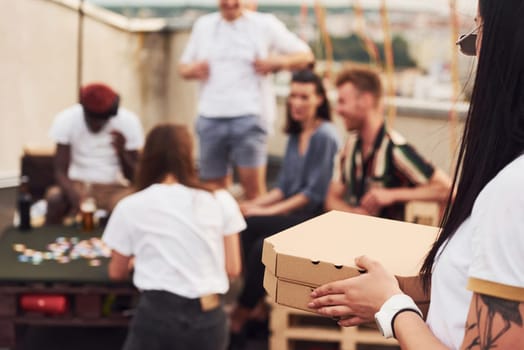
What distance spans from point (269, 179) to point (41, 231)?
351 centimetres

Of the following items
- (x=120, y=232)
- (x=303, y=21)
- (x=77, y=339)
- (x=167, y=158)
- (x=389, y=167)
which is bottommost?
(x=77, y=339)

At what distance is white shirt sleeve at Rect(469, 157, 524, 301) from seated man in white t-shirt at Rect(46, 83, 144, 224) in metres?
3.69

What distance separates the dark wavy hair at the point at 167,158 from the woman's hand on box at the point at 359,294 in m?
1.62

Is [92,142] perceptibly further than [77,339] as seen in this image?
Yes

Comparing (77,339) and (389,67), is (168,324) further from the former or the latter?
(389,67)

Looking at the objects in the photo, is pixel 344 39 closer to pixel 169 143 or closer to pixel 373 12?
pixel 373 12

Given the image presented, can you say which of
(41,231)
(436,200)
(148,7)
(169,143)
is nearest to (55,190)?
(41,231)

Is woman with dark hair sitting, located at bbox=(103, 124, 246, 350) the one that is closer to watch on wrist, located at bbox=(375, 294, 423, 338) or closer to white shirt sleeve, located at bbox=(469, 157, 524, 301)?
watch on wrist, located at bbox=(375, 294, 423, 338)

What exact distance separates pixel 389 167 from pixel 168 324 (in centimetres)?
129

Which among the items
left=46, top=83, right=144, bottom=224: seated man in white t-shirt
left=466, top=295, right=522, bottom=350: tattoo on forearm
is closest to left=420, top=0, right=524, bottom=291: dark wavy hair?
left=466, top=295, right=522, bottom=350: tattoo on forearm

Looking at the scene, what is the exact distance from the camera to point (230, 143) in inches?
199

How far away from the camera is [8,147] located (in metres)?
6.89

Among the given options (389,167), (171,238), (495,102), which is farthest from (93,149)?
(495,102)

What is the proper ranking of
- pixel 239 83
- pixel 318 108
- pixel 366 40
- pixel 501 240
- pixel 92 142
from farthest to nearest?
pixel 366 40, pixel 239 83, pixel 92 142, pixel 318 108, pixel 501 240
